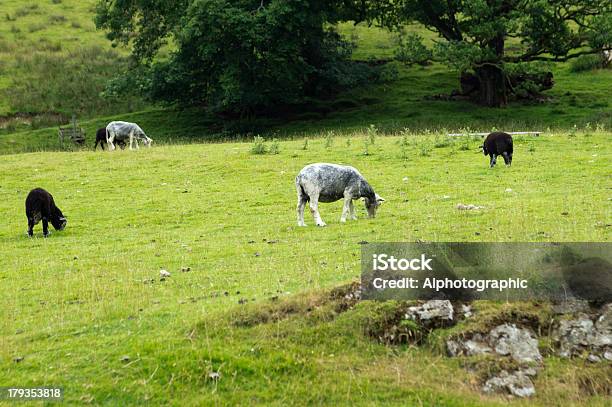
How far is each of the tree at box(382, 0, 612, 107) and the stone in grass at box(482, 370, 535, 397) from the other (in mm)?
32572

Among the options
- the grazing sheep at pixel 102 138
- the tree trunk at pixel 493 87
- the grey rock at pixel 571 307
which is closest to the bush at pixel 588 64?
the tree trunk at pixel 493 87

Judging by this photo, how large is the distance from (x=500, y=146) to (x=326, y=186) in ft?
32.6

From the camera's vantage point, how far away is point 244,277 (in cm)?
1260

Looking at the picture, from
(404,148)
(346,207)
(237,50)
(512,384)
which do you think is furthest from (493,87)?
(512,384)

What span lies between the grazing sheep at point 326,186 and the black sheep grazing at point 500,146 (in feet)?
28.4

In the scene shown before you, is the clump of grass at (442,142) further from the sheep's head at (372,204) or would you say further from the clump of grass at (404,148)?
the sheep's head at (372,204)

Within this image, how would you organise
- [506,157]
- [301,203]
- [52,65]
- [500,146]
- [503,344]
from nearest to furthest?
[503,344] → [301,203] → [500,146] → [506,157] → [52,65]

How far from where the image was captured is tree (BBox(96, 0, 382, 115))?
136 feet

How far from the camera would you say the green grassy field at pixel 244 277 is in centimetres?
944

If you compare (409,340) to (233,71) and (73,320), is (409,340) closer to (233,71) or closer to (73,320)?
(73,320)

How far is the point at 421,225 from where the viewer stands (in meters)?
16.0

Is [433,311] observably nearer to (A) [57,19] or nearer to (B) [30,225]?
(B) [30,225]

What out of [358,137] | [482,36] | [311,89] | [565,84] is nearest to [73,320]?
[358,137]

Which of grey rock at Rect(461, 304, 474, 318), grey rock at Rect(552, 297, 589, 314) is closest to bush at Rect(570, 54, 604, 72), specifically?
grey rock at Rect(552, 297, 589, 314)
